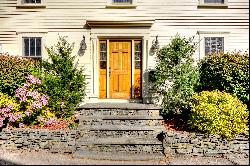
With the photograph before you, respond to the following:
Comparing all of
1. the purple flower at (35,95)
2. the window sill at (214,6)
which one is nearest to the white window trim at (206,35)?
the window sill at (214,6)

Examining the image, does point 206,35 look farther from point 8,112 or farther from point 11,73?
point 8,112

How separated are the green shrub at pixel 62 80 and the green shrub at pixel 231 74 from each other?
4.53 m

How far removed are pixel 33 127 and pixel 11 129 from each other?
660mm

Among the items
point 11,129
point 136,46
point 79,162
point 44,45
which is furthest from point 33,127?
point 136,46

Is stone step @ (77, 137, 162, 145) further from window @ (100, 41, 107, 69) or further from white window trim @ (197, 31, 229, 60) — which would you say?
white window trim @ (197, 31, 229, 60)

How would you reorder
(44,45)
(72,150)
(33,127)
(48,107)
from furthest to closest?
(44,45)
(48,107)
(33,127)
(72,150)

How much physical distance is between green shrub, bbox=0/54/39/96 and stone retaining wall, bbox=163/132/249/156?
5017mm

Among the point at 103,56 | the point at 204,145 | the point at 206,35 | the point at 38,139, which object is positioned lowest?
the point at 204,145

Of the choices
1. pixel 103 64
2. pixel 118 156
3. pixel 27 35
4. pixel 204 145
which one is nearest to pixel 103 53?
pixel 103 64

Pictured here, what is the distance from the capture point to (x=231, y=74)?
10.7 meters

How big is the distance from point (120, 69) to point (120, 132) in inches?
129

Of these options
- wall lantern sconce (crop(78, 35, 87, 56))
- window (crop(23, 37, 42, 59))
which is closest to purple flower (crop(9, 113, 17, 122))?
window (crop(23, 37, 42, 59))

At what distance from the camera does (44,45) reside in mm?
12633

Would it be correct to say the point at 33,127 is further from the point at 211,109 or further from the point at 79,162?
the point at 211,109
